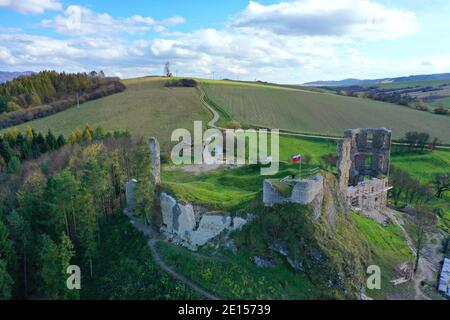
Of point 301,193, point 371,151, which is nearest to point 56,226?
point 301,193

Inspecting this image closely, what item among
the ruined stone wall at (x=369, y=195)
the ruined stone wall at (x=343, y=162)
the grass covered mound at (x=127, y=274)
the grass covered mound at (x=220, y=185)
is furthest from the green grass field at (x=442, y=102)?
the grass covered mound at (x=127, y=274)

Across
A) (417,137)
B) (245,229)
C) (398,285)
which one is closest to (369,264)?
(398,285)

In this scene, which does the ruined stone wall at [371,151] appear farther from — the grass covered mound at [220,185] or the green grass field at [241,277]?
the green grass field at [241,277]

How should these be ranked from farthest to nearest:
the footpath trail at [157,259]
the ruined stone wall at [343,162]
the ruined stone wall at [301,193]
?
1. the ruined stone wall at [343,162]
2. the ruined stone wall at [301,193]
3. the footpath trail at [157,259]

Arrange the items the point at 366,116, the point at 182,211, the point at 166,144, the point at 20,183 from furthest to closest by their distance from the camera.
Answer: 1. the point at 366,116
2. the point at 166,144
3. the point at 20,183
4. the point at 182,211

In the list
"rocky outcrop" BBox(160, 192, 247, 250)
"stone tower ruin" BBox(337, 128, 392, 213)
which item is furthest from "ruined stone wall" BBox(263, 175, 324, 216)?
→ "stone tower ruin" BBox(337, 128, 392, 213)

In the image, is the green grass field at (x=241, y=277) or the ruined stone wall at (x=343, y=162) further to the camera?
the ruined stone wall at (x=343, y=162)
